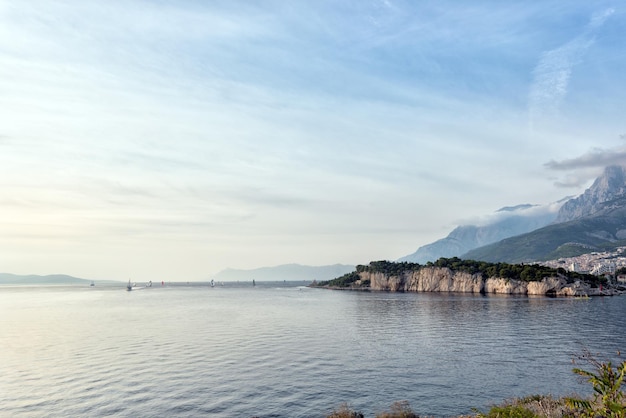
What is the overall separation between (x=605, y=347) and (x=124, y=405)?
7030 cm

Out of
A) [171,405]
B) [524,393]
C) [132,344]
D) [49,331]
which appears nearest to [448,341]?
[524,393]

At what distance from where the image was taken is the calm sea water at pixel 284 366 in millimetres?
39281

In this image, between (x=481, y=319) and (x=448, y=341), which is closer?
(x=448, y=341)

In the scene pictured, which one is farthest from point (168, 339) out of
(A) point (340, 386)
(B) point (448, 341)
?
(B) point (448, 341)

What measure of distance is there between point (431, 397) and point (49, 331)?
283ft

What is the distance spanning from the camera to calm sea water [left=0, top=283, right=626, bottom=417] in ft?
129

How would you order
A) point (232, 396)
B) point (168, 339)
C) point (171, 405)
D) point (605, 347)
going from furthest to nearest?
1. point (168, 339)
2. point (605, 347)
3. point (232, 396)
4. point (171, 405)

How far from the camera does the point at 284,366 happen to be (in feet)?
174

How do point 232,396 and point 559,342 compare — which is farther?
point 559,342

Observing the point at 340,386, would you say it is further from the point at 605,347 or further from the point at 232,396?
the point at 605,347

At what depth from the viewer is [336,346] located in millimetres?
68062

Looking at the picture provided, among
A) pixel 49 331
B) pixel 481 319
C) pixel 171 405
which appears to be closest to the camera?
pixel 171 405

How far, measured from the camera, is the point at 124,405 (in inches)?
1529

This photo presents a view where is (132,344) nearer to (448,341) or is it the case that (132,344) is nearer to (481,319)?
(448,341)
